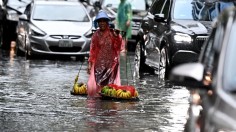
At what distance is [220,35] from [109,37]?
7.86 m

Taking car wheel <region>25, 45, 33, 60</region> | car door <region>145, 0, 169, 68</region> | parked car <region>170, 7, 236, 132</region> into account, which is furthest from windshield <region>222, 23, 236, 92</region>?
car wheel <region>25, 45, 33, 60</region>

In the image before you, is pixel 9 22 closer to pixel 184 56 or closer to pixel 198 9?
pixel 198 9

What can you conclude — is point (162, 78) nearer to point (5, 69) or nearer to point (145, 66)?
point (145, 66)

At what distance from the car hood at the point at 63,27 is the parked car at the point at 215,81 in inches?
635

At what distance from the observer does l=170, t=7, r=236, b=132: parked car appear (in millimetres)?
5766

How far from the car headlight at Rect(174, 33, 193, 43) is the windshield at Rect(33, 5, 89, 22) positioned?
6.58 metres

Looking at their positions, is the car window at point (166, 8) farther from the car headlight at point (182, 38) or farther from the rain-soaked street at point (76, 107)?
the rain-soaked street at point (76, 107)

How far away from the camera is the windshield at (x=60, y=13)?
23.8 metres

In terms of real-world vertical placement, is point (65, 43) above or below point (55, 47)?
above

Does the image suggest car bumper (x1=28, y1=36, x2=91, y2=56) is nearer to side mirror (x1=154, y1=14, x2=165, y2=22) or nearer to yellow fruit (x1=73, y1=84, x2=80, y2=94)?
side mirror (x1=154, y1=14, x2=165, y2=22)

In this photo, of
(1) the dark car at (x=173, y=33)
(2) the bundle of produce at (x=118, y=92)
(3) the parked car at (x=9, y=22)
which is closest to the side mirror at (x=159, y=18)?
(1) the dark car at (x=173, y=33)

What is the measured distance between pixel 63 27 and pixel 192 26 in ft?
19.9

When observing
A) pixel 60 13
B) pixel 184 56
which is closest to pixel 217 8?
pixel 184 56

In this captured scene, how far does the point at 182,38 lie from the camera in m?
17.6
